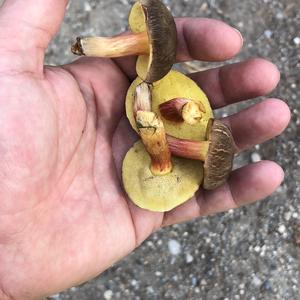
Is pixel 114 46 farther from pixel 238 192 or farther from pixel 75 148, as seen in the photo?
pixel 238 192

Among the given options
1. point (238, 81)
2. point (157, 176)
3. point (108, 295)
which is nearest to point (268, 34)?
point (238, 81)

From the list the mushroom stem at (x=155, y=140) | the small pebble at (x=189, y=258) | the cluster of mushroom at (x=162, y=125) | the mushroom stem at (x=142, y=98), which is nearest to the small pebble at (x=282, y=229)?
the small pebble at (x=189, y=258)

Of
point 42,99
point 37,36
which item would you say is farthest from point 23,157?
point 37,36

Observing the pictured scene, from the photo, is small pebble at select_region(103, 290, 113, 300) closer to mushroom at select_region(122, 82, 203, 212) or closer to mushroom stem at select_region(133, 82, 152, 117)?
mushroom at select_region(122, 82, 203, 212)

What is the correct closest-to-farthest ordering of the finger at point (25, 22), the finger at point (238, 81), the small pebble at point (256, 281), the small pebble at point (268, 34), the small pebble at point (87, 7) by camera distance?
the finger at point (25, 22), the finger at point (238, 81), the small pebble at point (256, 281), the small pebble at point (268, 34), the small pebble at point (87, 7)

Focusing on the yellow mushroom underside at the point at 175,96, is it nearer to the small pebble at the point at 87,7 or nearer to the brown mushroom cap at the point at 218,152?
the brown mushroom cap at the point at 218,152

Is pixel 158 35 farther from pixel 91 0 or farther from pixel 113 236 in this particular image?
pixel 91 0

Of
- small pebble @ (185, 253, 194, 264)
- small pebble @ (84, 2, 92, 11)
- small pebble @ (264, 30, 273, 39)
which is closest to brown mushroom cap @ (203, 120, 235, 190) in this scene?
small pebble @ (185, 253, 194, 264)
